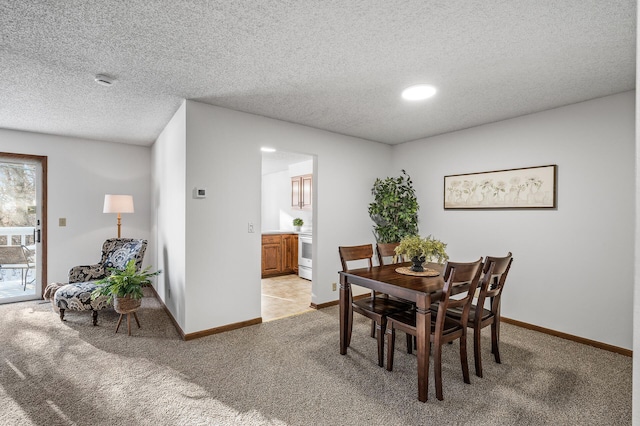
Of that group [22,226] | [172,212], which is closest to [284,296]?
[172,212]

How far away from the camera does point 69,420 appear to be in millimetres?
1889

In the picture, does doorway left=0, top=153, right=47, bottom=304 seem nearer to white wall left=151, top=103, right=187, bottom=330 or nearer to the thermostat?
white wall left=151, top=103, right=187, bottom=330

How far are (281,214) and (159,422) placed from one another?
5.46 m

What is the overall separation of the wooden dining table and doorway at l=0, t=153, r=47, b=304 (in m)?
4.60

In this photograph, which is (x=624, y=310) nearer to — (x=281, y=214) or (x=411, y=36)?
(x=411, y=36)

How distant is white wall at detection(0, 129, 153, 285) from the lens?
450cm

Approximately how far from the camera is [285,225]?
707 centimetres

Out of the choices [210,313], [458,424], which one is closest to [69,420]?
[210,313]

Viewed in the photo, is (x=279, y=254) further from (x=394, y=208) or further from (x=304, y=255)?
(x=394, y=208)

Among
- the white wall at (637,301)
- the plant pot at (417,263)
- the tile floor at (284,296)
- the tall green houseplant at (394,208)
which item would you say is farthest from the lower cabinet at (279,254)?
the white wall at (637,301)

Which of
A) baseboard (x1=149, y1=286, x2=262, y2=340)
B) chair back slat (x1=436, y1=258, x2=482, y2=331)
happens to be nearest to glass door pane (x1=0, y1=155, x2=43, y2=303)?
baseboard (x1=149, y1=286, x2=262, y2=340)

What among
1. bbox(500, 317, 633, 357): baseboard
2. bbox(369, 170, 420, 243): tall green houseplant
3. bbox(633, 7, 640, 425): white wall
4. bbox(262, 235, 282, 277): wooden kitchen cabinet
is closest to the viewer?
bbox(633, 7, 640, 425): white wall

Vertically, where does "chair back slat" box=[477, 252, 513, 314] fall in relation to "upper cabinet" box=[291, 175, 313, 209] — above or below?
below

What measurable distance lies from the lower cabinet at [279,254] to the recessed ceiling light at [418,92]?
3.84 metres
